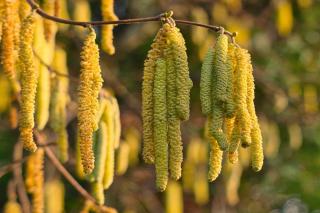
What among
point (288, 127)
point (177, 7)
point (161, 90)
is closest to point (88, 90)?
point (161, 90)

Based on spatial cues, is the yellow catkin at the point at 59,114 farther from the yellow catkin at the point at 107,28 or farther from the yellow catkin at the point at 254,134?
the yellow catkin at the point at 254,134

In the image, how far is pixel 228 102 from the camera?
1974 millimetres

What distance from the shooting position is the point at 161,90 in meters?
1.98

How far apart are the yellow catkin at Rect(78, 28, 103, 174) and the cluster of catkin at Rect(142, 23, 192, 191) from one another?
0.13 metres

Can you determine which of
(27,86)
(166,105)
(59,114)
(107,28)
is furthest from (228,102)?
(59,114)

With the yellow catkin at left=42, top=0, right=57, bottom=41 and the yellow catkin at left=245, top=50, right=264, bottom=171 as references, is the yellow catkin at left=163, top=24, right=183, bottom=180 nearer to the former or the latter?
the yellow catkin at left=245, top=50, right=264, bottom=171

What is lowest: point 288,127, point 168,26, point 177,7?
point 168,26

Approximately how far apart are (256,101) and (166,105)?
560 centimetres

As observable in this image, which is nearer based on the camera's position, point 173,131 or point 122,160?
point 173,131

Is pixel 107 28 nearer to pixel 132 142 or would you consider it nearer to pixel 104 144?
pixel 104 144

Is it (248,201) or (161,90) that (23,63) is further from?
(248,201)

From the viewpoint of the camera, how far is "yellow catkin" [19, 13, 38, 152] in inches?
80.4

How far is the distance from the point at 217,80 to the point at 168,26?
185 mm

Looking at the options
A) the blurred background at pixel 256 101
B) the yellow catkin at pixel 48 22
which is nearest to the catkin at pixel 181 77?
the yellow catkin at pixel 48 22
